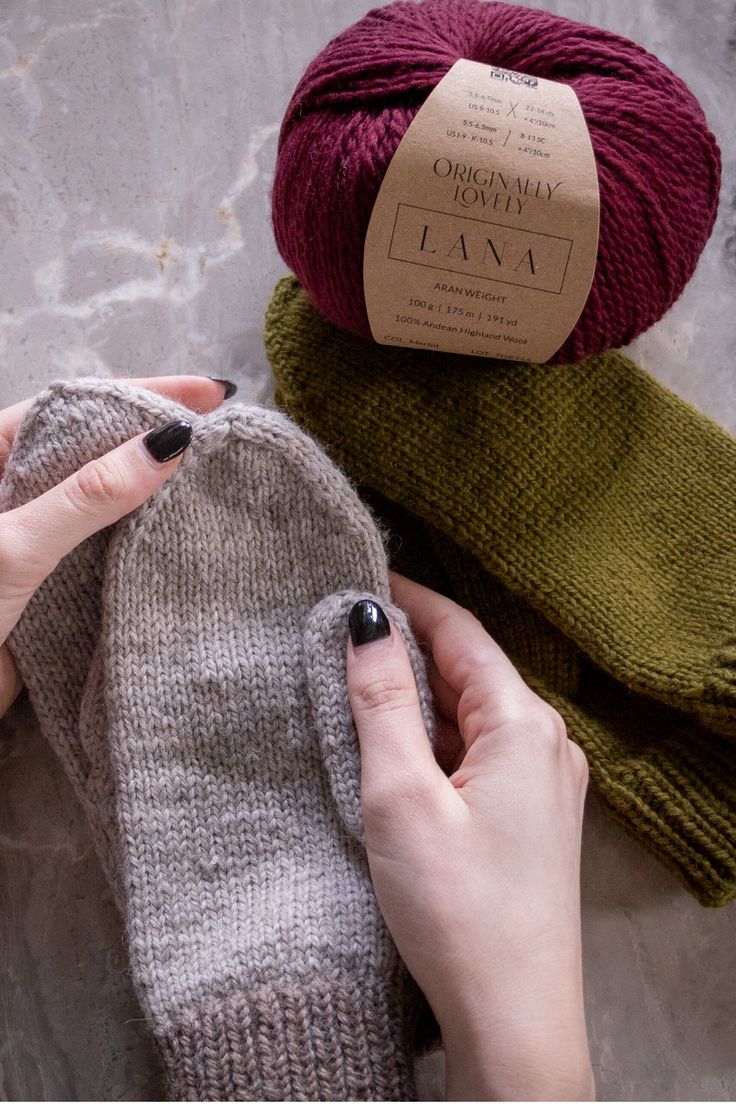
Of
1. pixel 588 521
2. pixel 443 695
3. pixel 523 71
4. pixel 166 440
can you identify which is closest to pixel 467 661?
pixel 443 695

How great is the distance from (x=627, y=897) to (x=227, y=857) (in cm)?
31

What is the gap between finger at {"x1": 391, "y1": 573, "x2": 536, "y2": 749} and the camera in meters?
0.60

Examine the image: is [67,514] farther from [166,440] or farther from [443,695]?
[443,695]

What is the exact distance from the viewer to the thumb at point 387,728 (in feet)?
1.84

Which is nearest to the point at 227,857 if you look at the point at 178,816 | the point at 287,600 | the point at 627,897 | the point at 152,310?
the point at 178,816

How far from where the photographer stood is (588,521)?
692mm

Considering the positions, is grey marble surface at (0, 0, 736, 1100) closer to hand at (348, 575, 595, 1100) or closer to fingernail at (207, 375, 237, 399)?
fingernail at (207, 375, 237, 399)

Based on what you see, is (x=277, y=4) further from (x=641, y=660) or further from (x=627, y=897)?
(x=627, y=897)

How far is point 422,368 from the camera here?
0.68m

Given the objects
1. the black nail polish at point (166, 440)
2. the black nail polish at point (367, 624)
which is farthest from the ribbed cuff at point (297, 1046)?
the black nail polish at point (166, 440)

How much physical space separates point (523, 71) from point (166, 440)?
0.34 metres

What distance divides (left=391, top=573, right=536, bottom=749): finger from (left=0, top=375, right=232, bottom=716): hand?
21cm

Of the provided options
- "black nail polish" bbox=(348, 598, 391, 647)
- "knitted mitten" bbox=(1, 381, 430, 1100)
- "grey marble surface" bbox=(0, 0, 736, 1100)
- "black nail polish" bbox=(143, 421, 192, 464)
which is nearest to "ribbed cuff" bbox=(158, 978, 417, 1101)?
"knitted mitten" bbox=(1, 381, 430, 1100)

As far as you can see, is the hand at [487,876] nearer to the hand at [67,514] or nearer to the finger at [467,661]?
the finger at [467,661]
